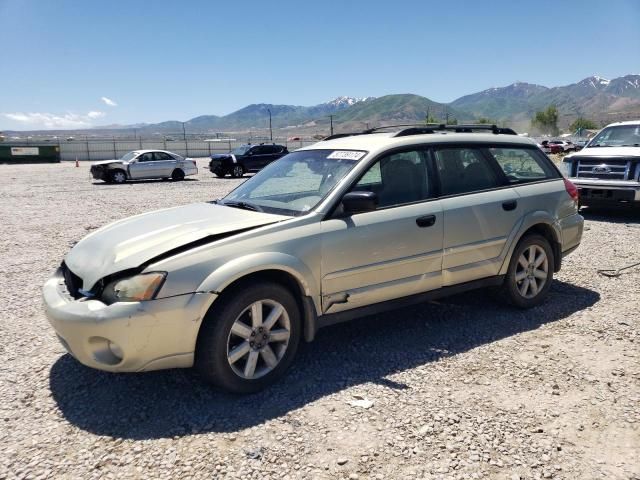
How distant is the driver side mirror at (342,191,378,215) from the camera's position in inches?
149

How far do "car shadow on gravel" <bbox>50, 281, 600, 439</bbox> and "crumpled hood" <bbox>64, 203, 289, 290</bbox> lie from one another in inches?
32.4

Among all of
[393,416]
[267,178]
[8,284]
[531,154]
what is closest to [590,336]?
[531,154]

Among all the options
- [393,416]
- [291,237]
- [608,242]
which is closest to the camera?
[393,416]

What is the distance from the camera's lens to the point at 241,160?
83.6 feet

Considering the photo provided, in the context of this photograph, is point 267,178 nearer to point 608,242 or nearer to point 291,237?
point 291,237

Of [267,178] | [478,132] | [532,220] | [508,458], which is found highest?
[478,132]

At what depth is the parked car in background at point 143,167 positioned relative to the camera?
73.1 feet

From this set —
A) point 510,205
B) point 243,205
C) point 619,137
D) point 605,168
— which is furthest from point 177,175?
point 510,205

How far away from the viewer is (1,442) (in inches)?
119

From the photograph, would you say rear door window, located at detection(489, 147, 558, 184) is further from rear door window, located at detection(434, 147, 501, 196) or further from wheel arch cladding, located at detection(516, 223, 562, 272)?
wheel arch cladding, located at detection(516, 223, 562, 272)

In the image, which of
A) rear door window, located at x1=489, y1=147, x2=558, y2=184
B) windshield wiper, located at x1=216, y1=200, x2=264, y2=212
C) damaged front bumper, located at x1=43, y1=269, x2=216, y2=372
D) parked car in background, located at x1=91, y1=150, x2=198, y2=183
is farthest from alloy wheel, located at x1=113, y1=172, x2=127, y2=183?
damaged front bumper, located at x1=43, y1=269, x2=216, y2=372

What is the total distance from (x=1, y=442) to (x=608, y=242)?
8415mm

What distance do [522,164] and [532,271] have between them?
1.11 m

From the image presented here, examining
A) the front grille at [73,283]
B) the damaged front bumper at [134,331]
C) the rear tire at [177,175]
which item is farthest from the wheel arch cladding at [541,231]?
the rear tire at [177,175]
